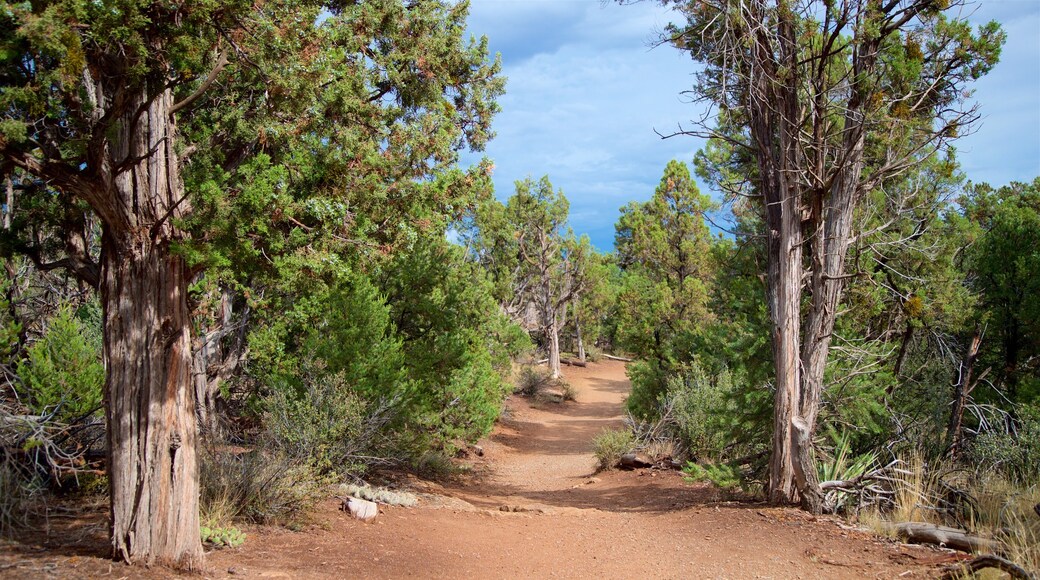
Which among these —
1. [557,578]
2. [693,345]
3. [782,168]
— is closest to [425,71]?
[782,168]

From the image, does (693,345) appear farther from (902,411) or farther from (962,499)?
(962,499)

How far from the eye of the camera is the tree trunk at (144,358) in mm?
5062

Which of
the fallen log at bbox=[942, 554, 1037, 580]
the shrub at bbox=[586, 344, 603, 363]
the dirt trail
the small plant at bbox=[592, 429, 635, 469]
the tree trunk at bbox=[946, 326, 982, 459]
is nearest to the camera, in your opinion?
the fallen log at bbox=[942, 554, 1037, 580]

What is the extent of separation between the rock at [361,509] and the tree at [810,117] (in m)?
4.93

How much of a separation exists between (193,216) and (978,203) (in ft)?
71.9

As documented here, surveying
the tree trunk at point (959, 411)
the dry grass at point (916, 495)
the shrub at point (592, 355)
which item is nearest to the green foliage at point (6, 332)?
the dry grass at point (916, 495)

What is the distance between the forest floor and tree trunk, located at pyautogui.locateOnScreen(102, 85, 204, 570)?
1.19 feet

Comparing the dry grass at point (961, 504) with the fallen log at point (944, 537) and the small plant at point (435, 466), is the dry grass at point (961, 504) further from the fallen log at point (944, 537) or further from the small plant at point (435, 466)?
the small plant at point (435, 466)

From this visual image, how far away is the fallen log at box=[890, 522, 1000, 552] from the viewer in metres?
5.82

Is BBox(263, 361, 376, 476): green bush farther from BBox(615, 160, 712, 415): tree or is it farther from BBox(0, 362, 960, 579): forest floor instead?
BBox(615, 160, 712, 415): tree

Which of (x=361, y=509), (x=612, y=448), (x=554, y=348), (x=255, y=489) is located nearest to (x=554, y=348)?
(x=554, y=348)

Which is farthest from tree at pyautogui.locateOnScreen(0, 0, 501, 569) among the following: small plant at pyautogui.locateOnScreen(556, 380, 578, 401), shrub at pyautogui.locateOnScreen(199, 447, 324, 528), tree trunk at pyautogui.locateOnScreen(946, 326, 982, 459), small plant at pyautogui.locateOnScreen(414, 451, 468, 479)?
small plant at pyautogui.locateOnScreen(556, 380, 578, 401)

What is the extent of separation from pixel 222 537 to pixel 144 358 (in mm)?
2074

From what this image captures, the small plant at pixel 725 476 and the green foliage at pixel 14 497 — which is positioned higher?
the green foliage at pixel 14 497
